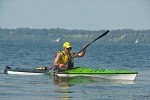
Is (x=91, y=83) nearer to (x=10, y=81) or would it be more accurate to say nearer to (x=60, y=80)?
(x=60, y=80)

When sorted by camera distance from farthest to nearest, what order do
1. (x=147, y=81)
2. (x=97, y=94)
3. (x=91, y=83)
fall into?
(x=147, y=81) < (x=91, y=83) < (x=97, y=94)

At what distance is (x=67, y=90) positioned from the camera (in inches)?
864

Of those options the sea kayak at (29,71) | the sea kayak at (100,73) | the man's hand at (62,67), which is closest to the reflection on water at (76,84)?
the sea kayak at (100,73)

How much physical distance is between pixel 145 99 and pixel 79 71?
22.4ft

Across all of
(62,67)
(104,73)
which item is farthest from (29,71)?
(104,73)

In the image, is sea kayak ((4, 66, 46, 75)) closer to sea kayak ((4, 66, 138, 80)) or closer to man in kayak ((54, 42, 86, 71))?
sea kayak ((4, 66, 138, 80))

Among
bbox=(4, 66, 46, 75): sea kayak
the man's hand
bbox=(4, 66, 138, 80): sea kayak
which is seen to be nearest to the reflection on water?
bbox=(4, 66, 138, 80): sea kayak

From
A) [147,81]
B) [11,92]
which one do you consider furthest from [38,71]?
[11,92]

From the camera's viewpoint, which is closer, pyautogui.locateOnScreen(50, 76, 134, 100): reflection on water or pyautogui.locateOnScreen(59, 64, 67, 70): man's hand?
pyautogui.locateOnScreen(50, 76, 134, 100): reflection on water

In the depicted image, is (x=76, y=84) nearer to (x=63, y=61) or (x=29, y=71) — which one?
(x=63, y=61)

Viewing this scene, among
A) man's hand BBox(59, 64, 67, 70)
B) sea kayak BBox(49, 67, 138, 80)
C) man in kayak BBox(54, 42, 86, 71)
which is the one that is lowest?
sea kayak BBox(49, 67, 138, 80)

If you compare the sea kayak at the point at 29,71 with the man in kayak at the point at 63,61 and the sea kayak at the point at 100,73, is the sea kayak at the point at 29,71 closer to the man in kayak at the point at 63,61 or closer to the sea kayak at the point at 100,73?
the sea kayak at the point at 100,73

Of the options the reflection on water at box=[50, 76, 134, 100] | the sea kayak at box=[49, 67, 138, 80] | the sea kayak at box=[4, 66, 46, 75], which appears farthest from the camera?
the sea kayak at box=[4, 66, 46, 75]

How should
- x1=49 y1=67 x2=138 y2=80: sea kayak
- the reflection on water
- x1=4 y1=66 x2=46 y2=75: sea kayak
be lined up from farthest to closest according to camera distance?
x1=4 y1=66 x2=46 y2=75: sea kayak
x1=49 y1=67 x2=138 y2=80: sea kayak
the reflection on water
